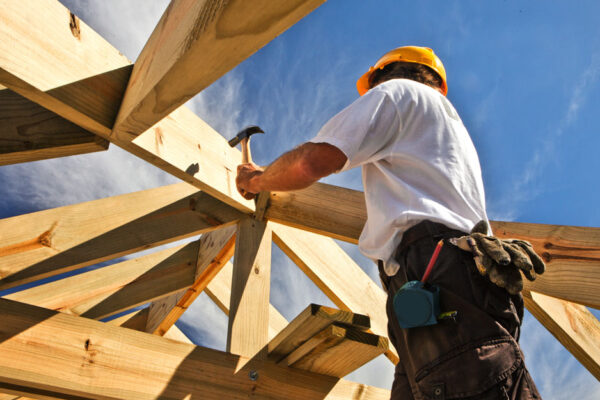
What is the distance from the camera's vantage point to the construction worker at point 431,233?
112cm

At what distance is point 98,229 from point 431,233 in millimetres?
1785

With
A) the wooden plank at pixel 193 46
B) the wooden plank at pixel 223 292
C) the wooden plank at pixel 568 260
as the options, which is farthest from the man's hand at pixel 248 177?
the wooden plank at pixel 223 292

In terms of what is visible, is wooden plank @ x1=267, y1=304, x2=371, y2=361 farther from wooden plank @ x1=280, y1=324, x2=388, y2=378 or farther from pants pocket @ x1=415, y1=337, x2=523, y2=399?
pants pocket @ x1=415, y1=337, x2=523, y2=399

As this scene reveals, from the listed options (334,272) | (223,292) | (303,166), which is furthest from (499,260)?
(223,292)

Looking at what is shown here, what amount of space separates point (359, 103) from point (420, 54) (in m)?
0.59

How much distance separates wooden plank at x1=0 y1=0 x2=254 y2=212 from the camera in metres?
1.39

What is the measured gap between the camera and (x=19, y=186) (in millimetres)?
4754

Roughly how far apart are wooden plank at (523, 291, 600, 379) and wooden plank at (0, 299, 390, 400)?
3.78 feet

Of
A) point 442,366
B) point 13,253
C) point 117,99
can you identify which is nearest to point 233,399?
point 442,366

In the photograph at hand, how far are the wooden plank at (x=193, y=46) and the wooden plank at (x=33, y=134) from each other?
0.97 feet

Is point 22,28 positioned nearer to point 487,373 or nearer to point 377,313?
point 487,373

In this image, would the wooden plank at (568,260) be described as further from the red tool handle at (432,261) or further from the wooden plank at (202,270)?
the wooden plank at (202,270)

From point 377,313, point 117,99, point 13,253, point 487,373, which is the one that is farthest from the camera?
point 377,313

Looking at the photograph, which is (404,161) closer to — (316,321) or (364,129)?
(364,129)
